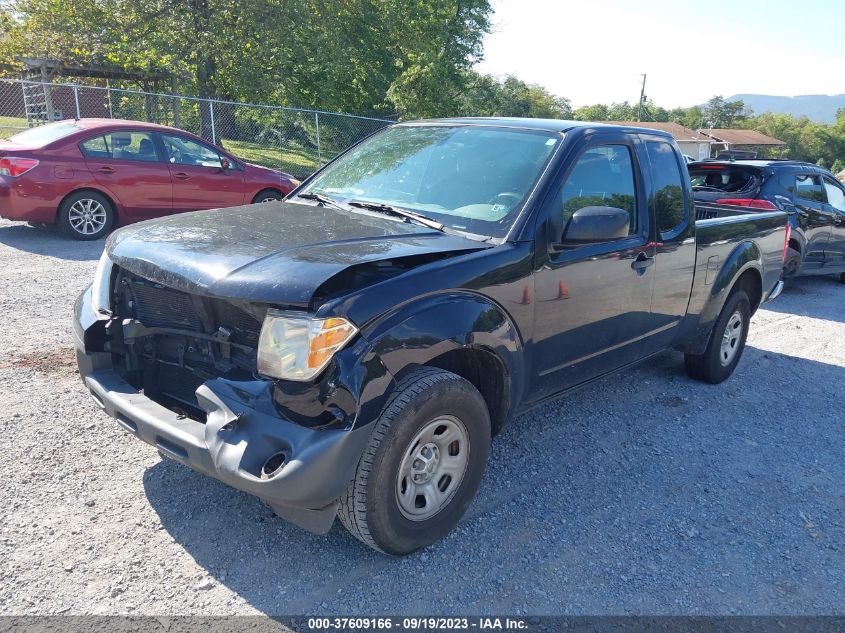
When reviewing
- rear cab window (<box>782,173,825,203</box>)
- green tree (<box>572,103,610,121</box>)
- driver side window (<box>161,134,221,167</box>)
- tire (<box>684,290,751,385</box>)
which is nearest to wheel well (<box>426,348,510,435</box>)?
tire (<box>684,290,751,385</box>)

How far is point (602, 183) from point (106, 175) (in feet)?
24.6

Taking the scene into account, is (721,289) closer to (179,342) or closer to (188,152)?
(179,342)

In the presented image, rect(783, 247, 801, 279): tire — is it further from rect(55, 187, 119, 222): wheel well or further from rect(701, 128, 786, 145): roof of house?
rect(701, 128, 786, 145): roof of house

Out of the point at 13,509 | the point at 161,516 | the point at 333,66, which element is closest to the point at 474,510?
the point at 161,516

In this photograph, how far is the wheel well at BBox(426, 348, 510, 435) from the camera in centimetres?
330

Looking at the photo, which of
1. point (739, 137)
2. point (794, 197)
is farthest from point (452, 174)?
point (739, 137)

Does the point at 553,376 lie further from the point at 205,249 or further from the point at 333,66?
the point at 333,66

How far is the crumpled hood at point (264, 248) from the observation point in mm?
2707

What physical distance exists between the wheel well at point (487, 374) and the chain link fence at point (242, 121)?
592 inches

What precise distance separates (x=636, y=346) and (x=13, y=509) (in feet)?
11.9

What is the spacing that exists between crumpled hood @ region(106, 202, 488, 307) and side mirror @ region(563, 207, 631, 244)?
55 centimetres

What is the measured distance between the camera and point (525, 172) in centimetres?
373

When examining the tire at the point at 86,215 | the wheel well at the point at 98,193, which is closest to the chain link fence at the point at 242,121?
the wheel well at the point at 98,193

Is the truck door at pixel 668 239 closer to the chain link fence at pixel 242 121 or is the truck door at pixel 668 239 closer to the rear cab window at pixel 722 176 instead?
the rear cab window at pixel 722 176
